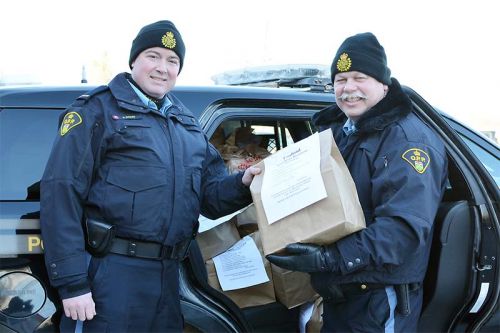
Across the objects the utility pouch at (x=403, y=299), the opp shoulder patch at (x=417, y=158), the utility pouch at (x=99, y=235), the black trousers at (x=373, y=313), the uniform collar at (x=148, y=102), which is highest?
the uniform collar at (x=148, y=102)

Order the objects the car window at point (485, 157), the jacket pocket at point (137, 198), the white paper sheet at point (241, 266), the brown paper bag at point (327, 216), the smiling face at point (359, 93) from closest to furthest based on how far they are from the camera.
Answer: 1. the brown paper bag at point (327, 216)
2. the jacket pocket at point (137, 198)
3. the smiling face at point (359, 93)
4. the white paper sheet at point (241, 266)
5. the car window at point (485, 157)

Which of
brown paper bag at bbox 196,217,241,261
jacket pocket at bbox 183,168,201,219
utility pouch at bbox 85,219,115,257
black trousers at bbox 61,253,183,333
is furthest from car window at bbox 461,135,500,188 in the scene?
utility pouch at bbox 85,219,115,257

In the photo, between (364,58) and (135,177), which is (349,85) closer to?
(364,58)

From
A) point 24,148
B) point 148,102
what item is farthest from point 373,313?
point 24,148

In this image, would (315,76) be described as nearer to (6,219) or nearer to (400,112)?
(400,112)

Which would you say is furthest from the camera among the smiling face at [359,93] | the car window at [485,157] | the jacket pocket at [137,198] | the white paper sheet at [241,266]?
the car window at [485,157]

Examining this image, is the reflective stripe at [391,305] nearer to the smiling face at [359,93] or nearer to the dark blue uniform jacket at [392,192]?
the dark blue uniform jacket at [392,192]

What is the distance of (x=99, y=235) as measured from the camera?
1779 mm

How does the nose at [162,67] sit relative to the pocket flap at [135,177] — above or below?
above

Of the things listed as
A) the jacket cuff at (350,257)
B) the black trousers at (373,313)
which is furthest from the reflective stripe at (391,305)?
the jacket cuff at (350,257)

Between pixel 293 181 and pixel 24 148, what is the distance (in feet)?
3.17

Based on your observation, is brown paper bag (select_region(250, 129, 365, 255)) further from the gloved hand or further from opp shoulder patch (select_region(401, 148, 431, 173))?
opp shoulder patch (select_region(401, 148, 431, 173))

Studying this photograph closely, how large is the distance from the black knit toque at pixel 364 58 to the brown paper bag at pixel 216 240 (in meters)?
0.90

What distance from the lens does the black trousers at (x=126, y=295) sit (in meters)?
1.78
